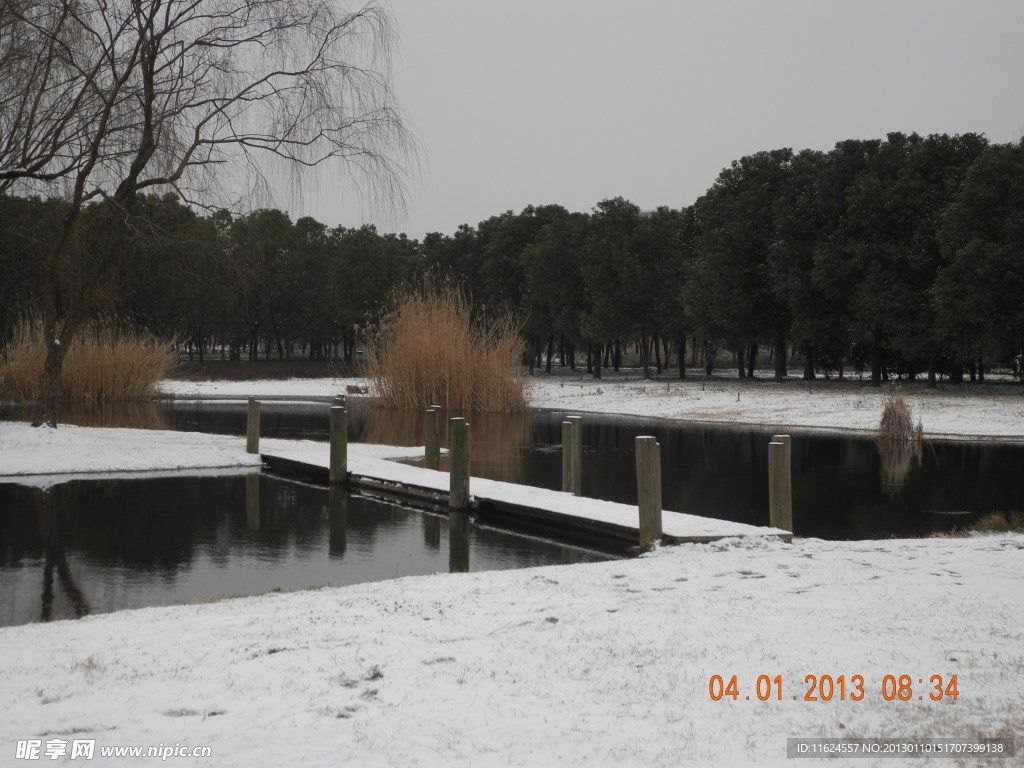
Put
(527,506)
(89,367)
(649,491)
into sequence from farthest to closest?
1. (89,367)
2. (527,506)
3. (649,491)

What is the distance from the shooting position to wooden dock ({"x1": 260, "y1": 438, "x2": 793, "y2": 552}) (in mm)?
9664

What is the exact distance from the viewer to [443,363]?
26.3m

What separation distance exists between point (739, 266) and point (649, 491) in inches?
1371

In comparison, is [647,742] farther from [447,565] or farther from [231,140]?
[231,140]

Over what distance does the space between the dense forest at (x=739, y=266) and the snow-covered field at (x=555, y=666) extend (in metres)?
11.4

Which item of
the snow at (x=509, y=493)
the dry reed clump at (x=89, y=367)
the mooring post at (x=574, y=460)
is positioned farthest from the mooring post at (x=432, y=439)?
the dry reed clump at (x=89, y=367)

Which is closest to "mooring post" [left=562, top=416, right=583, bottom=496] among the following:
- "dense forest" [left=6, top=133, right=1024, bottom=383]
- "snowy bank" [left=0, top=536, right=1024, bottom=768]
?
"snowy bank" [left=0, top=536, right=1024, bottom=768]

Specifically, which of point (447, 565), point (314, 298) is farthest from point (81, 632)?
point (314, 298)

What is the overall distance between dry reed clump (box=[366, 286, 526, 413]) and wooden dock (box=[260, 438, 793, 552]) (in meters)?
9.19

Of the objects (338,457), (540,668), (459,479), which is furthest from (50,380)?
Result: (540,668)

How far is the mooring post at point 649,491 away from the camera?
361 inches

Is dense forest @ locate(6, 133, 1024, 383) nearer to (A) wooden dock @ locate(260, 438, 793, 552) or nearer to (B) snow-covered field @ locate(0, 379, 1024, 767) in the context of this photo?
(A) wooden dock @ locate(260, 438, 793, 552)

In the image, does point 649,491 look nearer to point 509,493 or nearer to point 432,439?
point 509,493

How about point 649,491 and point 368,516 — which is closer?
point 649,491
